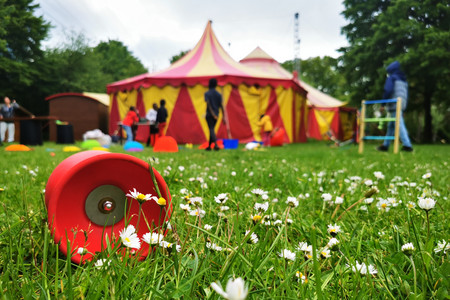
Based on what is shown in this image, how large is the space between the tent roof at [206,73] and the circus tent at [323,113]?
5.07 metres

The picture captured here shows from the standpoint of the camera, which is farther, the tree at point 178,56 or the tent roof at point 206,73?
the tree at point 178,56

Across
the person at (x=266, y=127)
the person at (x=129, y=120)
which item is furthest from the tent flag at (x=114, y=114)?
the person at (x=266, y=127)

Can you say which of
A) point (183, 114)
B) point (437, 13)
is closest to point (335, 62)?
point (437, 13)

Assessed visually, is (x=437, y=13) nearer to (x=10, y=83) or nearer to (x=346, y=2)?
(x=346, y=2)

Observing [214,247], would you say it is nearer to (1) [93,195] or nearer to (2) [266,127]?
(1) [93,195]

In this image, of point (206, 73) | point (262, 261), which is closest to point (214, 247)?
point (262, 261)

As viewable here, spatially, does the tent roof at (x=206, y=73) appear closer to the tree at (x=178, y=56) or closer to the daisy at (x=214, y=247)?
the daisy at (x=214, y=247)

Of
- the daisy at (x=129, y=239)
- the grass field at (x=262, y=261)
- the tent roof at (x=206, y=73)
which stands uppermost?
the tent roof at (x=206, y=73)

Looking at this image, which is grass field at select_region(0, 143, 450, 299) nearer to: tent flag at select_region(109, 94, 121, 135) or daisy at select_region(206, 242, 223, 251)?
daisy at select_region(206, 242, 223, 251)

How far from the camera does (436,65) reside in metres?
14.0

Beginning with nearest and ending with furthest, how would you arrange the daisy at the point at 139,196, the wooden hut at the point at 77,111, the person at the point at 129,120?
the daisy at the point at 139,196 → the person at the point at 129,120 → the wooden hut at the point at 77,111

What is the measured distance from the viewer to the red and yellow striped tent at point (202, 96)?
11.7 meters

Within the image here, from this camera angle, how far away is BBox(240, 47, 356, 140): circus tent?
61.7 ft

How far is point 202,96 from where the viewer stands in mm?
11750
